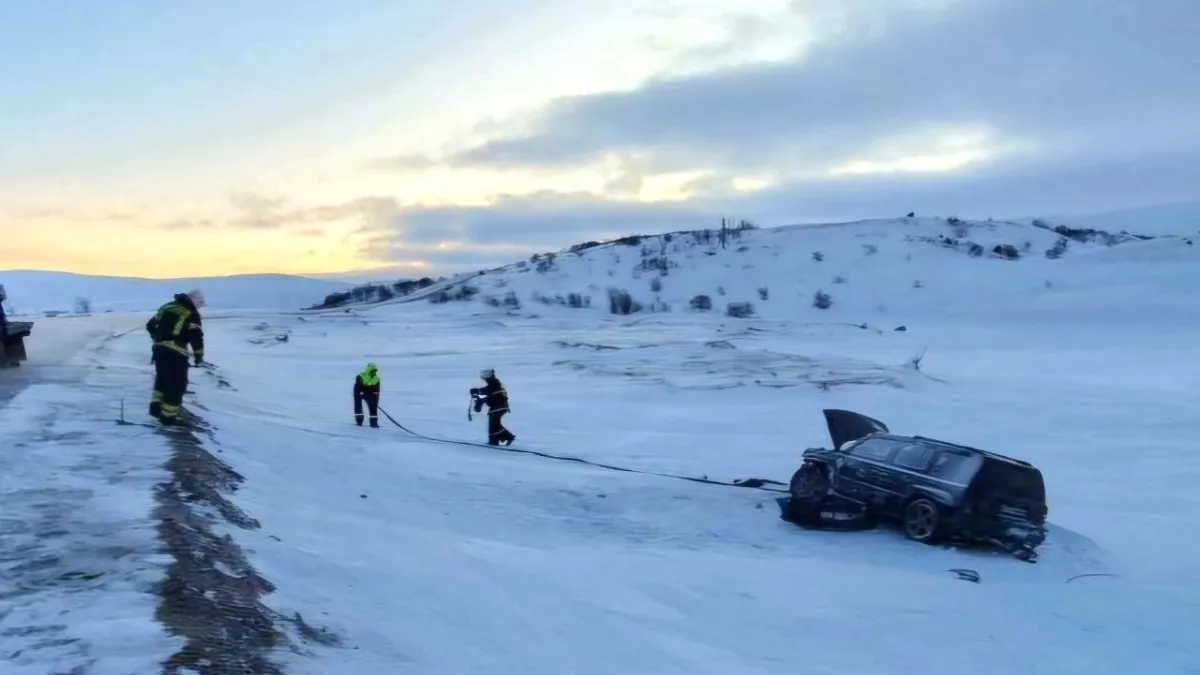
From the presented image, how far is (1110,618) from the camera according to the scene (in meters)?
10.9

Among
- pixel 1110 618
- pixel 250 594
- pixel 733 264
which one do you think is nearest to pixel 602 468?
pixel 1110 618

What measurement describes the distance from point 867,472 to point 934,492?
1.16 metres

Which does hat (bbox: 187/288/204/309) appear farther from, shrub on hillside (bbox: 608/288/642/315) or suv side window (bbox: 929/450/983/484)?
shrub on hillside (bbox: 608/288/642/315)

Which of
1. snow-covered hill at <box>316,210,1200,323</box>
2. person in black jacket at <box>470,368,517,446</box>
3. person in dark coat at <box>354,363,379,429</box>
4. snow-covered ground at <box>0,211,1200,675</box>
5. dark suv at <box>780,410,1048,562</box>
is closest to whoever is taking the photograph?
snow-covered ground at <box>0,211,1200,675</box>

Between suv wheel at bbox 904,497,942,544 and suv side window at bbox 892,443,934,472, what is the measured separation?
19.9 inches

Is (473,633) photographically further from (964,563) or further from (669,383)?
(669,383)

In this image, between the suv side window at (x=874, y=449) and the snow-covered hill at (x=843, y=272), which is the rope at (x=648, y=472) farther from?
the snow-covered hill at (x=843, y=272)

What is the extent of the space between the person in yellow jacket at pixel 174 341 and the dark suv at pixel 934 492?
334 inches

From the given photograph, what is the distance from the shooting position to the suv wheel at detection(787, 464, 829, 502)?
14.3 metres

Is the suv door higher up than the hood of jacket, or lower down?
lower down

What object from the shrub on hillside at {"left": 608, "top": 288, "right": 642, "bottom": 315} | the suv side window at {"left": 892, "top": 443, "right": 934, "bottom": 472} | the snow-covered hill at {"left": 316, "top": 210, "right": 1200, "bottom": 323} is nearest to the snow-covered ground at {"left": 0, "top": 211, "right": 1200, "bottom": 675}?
the suv side window at {"left": 892, "top": 443, "right": 934, "bottom": 472}

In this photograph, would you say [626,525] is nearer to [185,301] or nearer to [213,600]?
[185,301]

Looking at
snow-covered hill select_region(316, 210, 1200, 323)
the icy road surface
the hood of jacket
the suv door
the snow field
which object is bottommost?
the snow field

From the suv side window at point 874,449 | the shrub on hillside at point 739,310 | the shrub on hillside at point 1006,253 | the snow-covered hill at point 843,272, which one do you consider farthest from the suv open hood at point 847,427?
the shrub on hillside at point 1006,253
